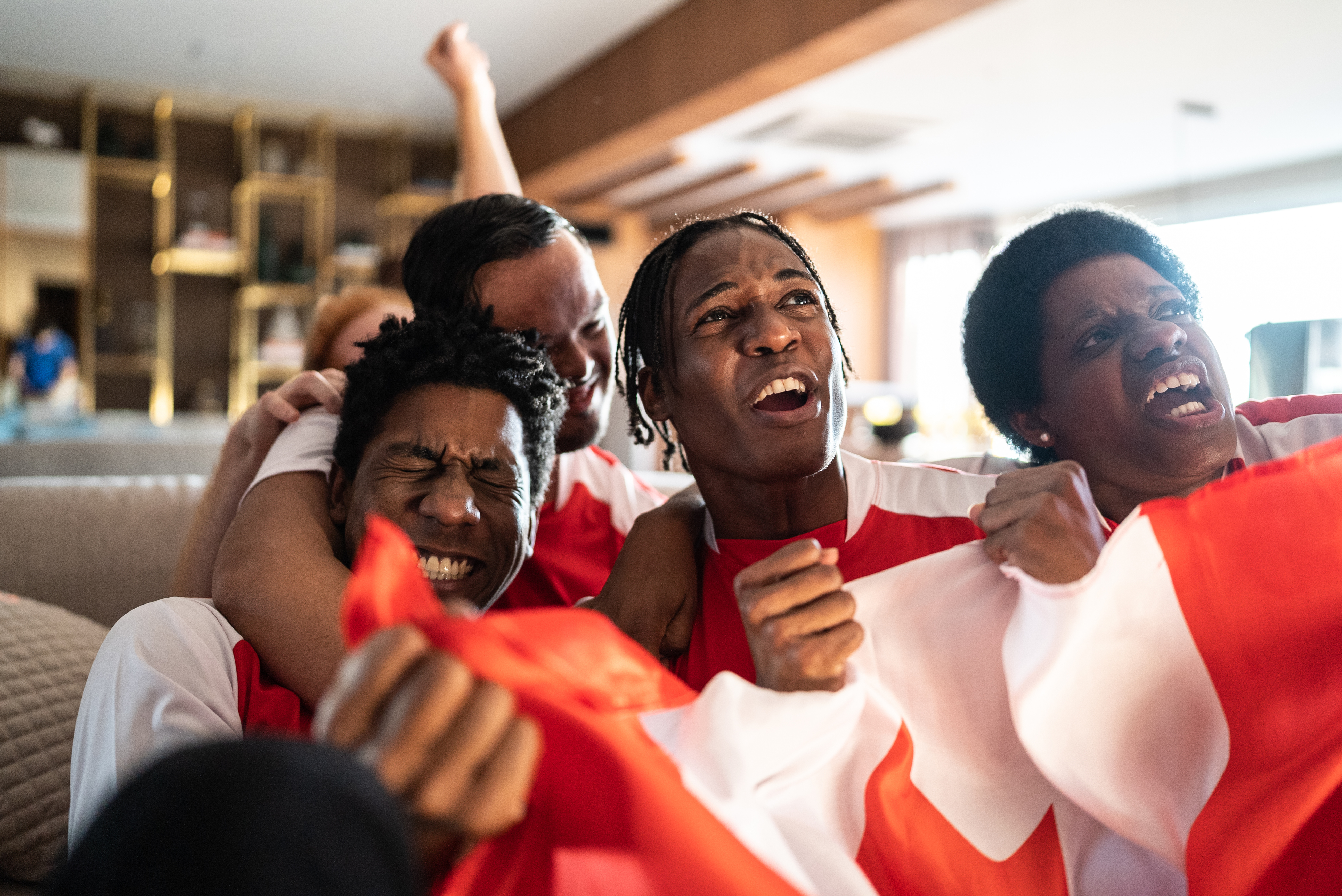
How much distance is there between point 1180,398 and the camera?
130cm

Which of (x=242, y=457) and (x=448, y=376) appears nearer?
(x=448, y=376)

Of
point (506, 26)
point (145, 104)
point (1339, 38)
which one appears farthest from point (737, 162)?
point (145, 104)

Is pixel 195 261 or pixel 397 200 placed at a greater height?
pixel 397 200

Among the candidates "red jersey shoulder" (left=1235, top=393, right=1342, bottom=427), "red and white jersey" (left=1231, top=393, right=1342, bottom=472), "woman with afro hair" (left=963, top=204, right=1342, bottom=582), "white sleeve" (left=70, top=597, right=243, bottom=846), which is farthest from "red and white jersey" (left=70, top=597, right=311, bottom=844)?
"red jersey shoulder" (left=1235, top=393, right=1342, bottom=427)

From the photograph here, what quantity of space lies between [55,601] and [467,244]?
3.80ft

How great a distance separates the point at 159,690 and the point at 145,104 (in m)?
7.70

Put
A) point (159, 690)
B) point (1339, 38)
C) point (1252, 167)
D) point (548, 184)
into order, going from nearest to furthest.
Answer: point (159, 690)
point (1339, 38)
point (548, 184)
point (1252, 167)

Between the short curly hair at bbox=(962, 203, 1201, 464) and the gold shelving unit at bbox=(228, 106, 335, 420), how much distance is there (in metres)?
6.82

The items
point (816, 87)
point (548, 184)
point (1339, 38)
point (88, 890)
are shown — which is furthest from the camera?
point (548, 184)

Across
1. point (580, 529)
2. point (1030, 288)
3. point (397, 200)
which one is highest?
point (397, 200)

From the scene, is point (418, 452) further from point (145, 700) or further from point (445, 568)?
point (145, 700)

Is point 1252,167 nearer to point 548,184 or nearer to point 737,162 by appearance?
point 737,162

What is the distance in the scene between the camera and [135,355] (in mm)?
7398

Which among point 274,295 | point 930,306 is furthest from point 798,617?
point 930,306
